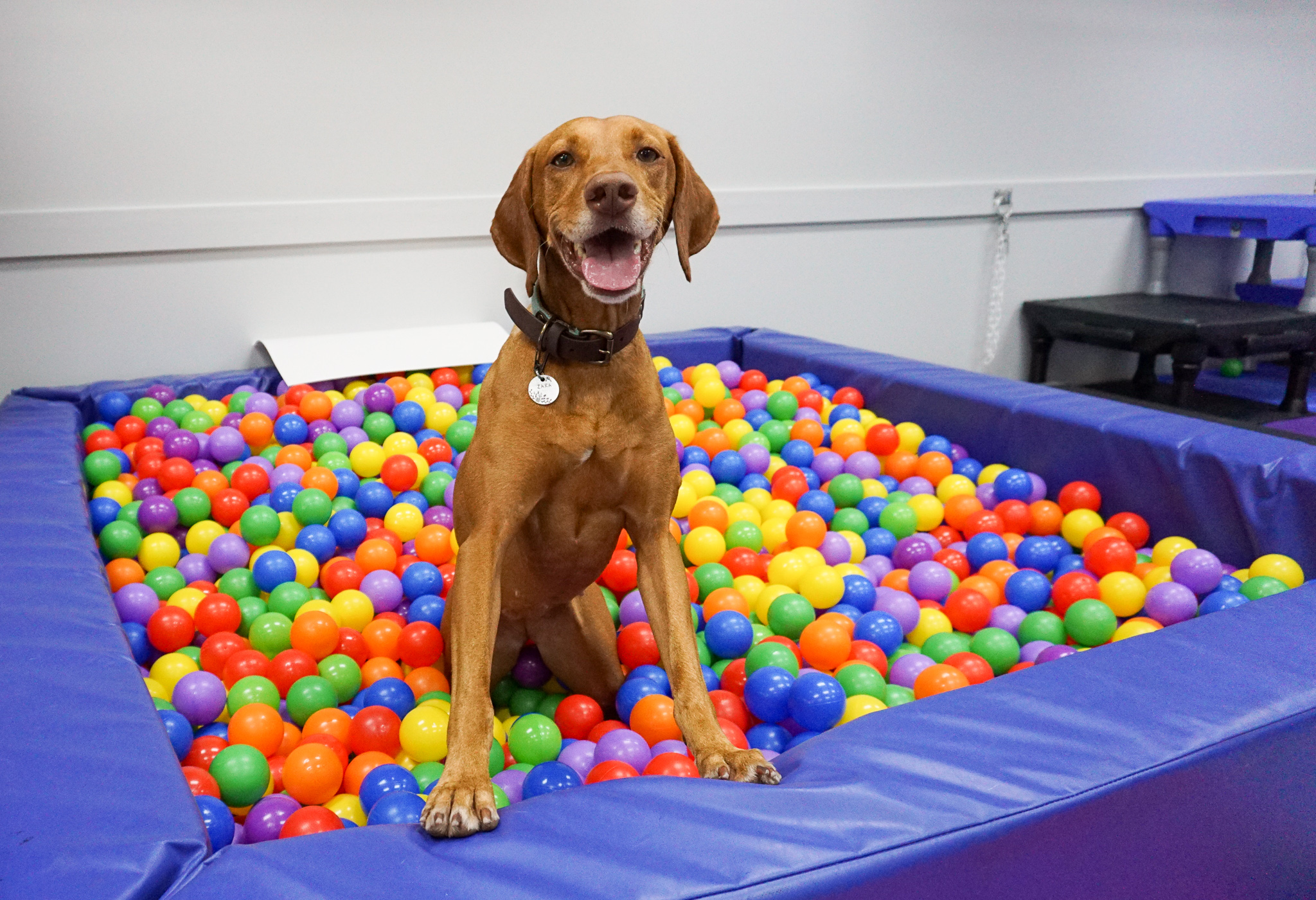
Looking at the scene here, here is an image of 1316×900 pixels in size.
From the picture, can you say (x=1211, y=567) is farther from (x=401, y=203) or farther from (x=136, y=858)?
(x=401, y=203)

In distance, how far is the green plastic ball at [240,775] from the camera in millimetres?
1508

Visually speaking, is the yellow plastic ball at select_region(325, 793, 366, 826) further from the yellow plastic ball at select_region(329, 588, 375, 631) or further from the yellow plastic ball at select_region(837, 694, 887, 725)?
the yellow plastic ball at select_region(837, 694, 887, 725)

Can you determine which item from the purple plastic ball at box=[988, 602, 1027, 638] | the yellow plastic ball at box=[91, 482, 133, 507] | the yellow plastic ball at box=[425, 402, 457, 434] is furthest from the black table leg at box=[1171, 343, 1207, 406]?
the yellow plastic ball at box=[91, 482, 133, 507]

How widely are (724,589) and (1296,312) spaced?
12.1 ft

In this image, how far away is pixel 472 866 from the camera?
3.31ft

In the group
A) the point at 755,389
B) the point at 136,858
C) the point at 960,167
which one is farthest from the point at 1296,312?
the point at 136,858

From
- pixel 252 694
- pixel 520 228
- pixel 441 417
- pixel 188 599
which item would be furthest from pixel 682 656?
pixel 441 417

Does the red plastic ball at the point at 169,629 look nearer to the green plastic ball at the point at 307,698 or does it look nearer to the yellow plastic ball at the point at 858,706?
the green plastic ball at the point at 307,698

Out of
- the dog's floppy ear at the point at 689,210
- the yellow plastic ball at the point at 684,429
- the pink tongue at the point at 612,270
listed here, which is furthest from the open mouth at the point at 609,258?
the yellow plastic ball at the point at 684,429

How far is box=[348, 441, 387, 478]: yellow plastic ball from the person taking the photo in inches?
109

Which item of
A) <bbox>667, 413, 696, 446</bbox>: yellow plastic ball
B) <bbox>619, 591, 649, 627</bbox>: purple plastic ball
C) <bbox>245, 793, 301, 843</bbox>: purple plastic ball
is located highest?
<bbox>667, 413, 696, 446</bbox>: yellow plastic ball

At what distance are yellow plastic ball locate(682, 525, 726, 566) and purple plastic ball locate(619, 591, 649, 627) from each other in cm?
29

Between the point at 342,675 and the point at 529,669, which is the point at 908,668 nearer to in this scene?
the point at 529,669

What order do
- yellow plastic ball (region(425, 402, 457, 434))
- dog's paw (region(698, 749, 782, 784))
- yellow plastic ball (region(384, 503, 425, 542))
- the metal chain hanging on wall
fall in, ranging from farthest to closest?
the metal chain hanging on wall → yellow plastic ball (region(425, 402, 457, 434)) → yellow plastic ball (region(384, 503, 425, 542)) → dog's paw (region(698, 749, 782, 784))
